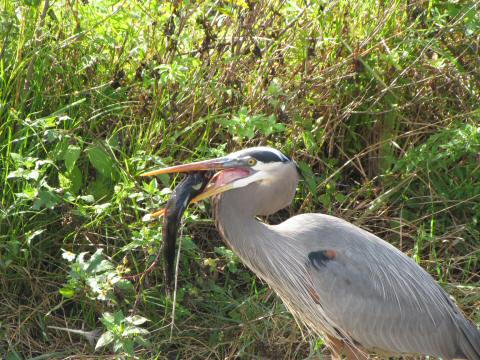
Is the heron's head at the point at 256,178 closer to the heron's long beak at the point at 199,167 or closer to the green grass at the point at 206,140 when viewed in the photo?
the heron's long beak at the point at 199,167

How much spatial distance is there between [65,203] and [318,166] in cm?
140

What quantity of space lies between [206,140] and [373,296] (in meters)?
1.16

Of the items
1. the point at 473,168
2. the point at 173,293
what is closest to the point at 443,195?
the point at 473,168

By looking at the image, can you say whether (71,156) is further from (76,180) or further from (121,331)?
(121,331)

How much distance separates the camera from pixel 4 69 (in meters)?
4.57

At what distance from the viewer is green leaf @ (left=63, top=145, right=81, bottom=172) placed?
416cm

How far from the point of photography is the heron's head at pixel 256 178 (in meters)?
3.75

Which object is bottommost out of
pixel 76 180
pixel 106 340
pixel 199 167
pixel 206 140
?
pixel 106 340

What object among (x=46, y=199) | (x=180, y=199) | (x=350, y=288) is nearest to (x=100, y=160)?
(x=46, y=199)

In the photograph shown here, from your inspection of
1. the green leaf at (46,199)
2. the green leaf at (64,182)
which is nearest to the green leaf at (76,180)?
the green leaf at (64,182)

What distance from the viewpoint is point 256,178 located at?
3.80 metres

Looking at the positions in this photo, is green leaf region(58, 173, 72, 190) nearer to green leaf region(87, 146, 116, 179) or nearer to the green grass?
the green grass

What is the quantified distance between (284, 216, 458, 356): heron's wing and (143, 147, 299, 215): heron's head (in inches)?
11.6

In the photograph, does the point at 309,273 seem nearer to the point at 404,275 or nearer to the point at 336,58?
the point at 404,275
